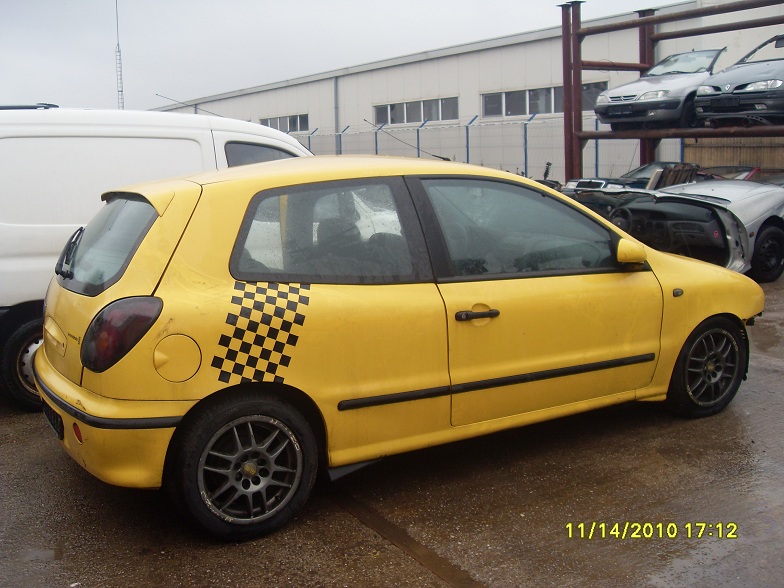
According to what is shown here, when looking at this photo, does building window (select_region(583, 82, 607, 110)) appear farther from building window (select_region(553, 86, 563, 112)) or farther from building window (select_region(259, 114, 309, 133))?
building window (select_region(259, 114, 309, 133))

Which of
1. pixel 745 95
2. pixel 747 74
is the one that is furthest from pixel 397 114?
pixel 745 95

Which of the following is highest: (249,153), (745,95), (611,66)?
(611,66)

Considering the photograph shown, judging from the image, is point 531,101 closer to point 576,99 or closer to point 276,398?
point 576,99

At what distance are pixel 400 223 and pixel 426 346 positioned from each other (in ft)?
1.91

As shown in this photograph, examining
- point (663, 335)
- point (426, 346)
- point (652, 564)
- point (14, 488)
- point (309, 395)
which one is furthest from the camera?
point (663, 335)

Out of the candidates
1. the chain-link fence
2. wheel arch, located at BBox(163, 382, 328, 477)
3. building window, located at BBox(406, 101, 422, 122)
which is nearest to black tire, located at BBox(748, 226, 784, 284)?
wheel arch, located at BBox(163, 382, 328, 477)

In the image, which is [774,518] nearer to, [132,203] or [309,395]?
[309,395]

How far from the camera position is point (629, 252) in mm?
4441

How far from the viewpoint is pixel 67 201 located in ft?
17.7

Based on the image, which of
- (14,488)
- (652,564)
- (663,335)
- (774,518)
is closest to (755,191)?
(663,335)

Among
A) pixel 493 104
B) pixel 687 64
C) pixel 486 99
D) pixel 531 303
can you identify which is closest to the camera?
pixel 531 303

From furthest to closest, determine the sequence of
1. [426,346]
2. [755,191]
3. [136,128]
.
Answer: [755,191]
[136,128]
[426,346]

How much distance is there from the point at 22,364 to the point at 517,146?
60.2ft

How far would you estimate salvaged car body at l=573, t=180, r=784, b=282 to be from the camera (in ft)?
28.5
